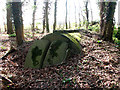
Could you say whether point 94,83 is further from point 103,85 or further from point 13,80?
point 13,80

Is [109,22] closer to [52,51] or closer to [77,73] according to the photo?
[52,51]

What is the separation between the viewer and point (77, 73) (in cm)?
505

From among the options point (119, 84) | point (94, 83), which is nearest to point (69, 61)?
point (94, 83)

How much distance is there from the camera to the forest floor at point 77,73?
14.6 feet

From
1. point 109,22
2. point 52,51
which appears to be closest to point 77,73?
point 52,51

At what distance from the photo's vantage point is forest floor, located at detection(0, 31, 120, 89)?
14.6 ft

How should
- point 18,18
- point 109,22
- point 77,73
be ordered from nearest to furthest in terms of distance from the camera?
point 77,73 < point 109,22 < point 18,18

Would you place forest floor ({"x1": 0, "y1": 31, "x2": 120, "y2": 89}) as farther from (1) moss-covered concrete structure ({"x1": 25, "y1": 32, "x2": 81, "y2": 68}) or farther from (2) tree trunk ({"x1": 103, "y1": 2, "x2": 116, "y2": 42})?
(2) tree trunk ({"x1": 103, "y1": 2, "x2": 116, "y2": 42})

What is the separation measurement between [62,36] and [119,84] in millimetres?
4145

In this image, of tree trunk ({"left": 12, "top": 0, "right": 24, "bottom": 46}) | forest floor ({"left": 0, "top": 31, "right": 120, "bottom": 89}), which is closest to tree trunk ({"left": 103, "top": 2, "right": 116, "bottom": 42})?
forest floor ({"left": 0, "top": 31, "right": 120, "bottom": 89})

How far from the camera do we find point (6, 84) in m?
4.75

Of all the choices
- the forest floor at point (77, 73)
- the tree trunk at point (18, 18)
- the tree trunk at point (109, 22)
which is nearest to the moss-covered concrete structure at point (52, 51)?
the forest floor at point (77, 73)

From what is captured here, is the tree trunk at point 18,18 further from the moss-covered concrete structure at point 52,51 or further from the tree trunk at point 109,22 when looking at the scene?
the tree trunk at point 109,22

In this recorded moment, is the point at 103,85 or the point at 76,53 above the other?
the point at 76,53
